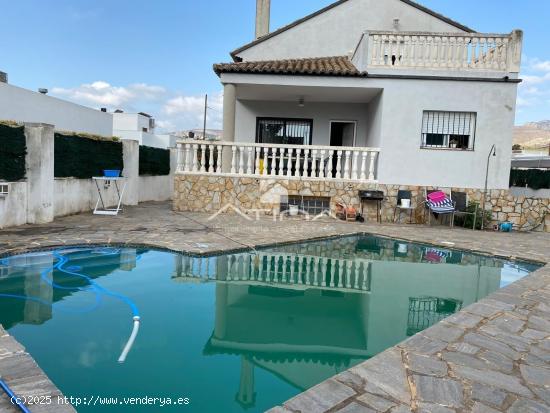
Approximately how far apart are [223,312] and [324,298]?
1.57 metres

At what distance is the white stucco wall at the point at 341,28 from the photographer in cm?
1622

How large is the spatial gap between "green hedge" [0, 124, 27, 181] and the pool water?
10.4ft

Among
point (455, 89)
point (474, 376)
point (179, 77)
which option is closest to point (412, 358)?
point (474, 376)

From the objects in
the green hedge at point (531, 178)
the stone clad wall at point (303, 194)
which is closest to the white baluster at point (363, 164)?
the stone clad wall at point (303, 194)

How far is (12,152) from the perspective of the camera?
30.3 ft

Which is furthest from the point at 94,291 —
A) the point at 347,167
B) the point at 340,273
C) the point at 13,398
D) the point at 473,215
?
the point at 473,215

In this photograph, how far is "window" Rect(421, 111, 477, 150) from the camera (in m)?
12.7

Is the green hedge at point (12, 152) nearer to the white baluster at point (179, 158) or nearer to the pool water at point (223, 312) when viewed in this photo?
the pool water at point (223, 312)

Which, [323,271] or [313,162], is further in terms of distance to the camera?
[313,162]

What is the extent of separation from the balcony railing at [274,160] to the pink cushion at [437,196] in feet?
6.07

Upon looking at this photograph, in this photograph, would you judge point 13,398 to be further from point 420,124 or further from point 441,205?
point 420,124

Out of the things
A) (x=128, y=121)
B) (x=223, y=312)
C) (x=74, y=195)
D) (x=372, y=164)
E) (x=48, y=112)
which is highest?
→ (x=128, y=121)

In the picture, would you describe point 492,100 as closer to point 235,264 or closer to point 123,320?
point 235,264

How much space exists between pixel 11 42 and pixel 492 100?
20.0 meters
